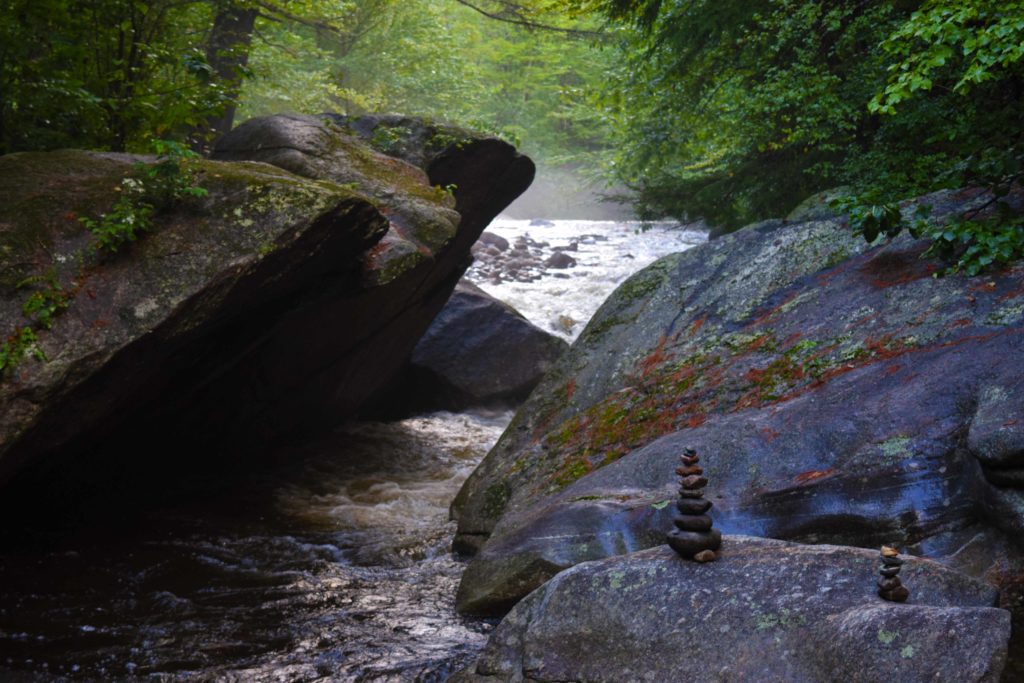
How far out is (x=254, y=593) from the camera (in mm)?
6543

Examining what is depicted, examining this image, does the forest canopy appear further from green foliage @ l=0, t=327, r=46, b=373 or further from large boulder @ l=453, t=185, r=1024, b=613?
green foliage @ l=0, t=327, r=46, b=373

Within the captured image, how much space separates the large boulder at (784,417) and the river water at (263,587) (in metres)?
0.66

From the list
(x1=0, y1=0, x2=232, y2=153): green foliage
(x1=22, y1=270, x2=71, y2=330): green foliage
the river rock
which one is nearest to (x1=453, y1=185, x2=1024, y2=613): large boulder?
(x1=22, y1=270, x2=71, y2=330): green foliage

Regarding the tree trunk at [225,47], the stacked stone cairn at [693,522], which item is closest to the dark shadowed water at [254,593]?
the stacked stone cairn at [693,522]

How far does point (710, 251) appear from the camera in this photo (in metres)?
8.49

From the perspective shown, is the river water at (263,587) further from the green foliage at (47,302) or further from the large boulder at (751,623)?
the green foliage at (47,302)

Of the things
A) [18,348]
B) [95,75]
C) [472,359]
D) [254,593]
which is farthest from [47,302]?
[472,359]

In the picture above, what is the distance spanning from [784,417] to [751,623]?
247cm

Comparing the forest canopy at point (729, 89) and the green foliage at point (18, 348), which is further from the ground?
the forest canopy at point (729, 89)

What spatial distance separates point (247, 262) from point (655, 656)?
4.73 metres

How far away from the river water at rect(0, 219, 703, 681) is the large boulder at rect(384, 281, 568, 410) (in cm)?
359

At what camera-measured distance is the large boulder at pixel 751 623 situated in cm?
319

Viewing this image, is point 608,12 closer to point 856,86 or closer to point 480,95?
point 856,86

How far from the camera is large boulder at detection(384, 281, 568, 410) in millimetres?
15055
